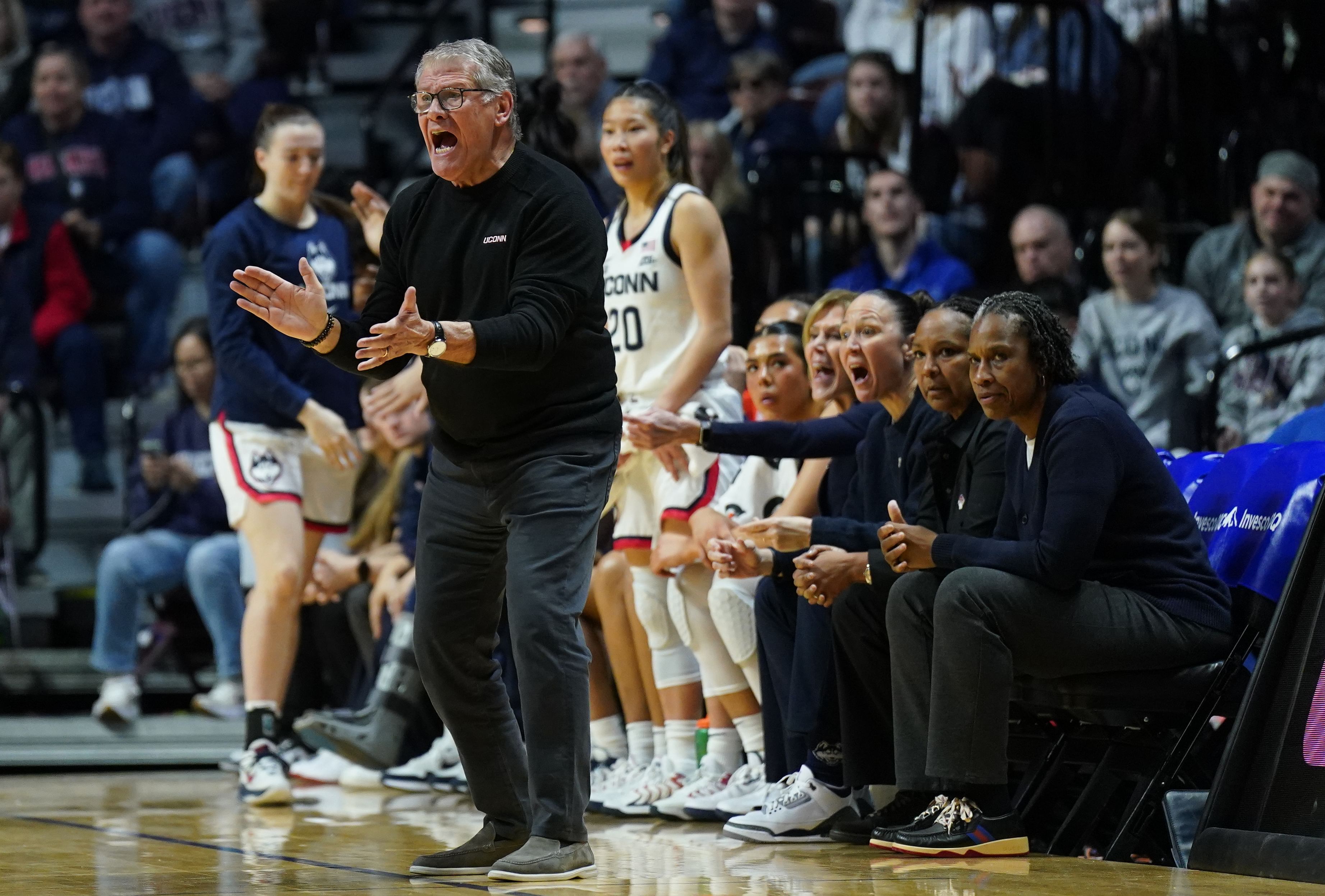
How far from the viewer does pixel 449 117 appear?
359cm

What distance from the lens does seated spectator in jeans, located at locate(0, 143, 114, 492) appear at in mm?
8758

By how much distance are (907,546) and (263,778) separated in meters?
2.41

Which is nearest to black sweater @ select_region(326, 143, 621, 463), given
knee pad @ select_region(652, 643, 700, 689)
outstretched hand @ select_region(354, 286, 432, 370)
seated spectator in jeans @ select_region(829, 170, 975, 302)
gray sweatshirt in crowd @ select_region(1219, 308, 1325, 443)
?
outstretched hand @ select_region(354, 286, 432, 370)

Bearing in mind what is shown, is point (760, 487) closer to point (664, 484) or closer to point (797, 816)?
point (664, 484)

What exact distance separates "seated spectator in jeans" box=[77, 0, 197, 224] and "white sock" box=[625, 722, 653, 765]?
550 cm

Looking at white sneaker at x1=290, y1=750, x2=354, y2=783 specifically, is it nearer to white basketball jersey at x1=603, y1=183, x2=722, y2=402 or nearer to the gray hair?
white basketball jersey at x1=603, y1=183, x2=722, y2=402

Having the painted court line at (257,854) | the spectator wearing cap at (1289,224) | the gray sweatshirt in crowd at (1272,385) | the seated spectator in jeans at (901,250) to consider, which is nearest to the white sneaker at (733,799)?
the painted court line at (257,854)

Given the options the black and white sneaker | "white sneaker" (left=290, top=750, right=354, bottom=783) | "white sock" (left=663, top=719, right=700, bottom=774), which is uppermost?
the black and white sneaker

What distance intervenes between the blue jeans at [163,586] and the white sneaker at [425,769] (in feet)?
4.93

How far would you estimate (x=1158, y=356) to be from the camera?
22.5 feet

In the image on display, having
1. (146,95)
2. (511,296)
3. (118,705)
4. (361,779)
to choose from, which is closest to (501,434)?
(511,296)

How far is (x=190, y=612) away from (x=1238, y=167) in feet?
16.9

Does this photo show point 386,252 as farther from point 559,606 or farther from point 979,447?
point 979,447

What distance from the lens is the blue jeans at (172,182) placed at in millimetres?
9750
